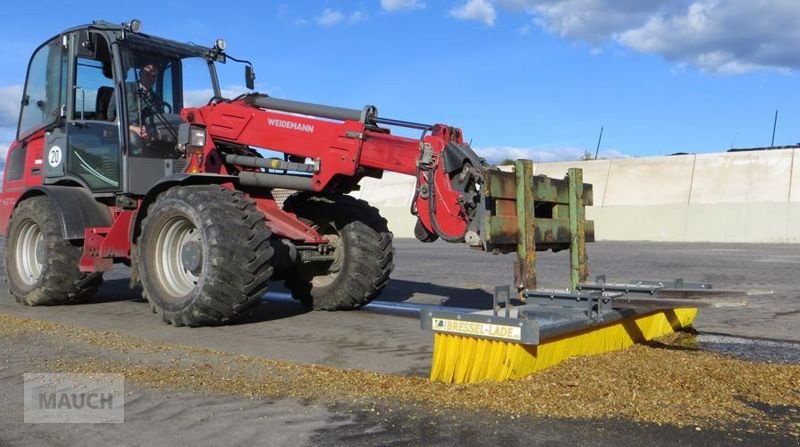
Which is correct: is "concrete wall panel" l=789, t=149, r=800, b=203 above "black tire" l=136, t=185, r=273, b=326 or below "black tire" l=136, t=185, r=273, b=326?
above

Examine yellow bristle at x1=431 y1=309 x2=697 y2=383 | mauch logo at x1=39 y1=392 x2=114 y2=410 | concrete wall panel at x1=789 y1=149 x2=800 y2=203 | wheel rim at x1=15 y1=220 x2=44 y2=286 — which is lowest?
mauch logo at x1=39 y1=392 x2=114 y2=410

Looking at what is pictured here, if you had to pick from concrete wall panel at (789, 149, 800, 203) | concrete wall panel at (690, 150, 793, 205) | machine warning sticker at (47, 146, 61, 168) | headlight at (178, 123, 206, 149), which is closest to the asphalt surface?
machine warning sticker at (47, 146, 61, 168)

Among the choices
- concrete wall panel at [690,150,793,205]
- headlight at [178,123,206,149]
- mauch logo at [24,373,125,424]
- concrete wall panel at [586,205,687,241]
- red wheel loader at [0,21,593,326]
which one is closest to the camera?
mauch logo at [24,373,125,424]

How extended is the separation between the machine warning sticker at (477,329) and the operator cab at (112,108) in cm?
457

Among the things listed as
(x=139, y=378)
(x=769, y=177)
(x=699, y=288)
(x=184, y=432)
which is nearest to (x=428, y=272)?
(x=699, y=288)

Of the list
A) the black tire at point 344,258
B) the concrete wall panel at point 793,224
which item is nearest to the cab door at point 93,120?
the black tire at point 344,258

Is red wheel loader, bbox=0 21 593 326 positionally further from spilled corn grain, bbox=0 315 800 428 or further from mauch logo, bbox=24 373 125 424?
mauch logo, bbox=24 373 125 424

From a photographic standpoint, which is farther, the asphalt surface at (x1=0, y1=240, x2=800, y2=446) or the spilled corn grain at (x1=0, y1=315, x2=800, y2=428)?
the spilled corn grain at (x1=0, y1=315, x2=800, y2=428)

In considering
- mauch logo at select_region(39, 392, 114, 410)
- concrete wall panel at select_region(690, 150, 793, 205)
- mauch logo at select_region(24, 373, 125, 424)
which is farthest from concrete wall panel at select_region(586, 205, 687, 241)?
mauch logo at select_region(39, 392, 114, 410)

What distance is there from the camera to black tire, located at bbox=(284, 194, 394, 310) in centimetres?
820

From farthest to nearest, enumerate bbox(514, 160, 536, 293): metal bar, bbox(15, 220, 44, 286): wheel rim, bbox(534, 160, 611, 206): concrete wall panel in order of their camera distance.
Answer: bbox(534, 160, 611, 206): concrete wall panel
bbox(15, 220, 44, 286): wheel rim
bbox(514, 160, 536, 293): metal bar

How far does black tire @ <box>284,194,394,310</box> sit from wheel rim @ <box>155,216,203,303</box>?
1.42 meters

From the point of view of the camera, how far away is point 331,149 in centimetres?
732

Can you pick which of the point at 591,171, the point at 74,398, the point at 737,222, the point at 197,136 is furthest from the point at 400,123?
the point at 591,171
